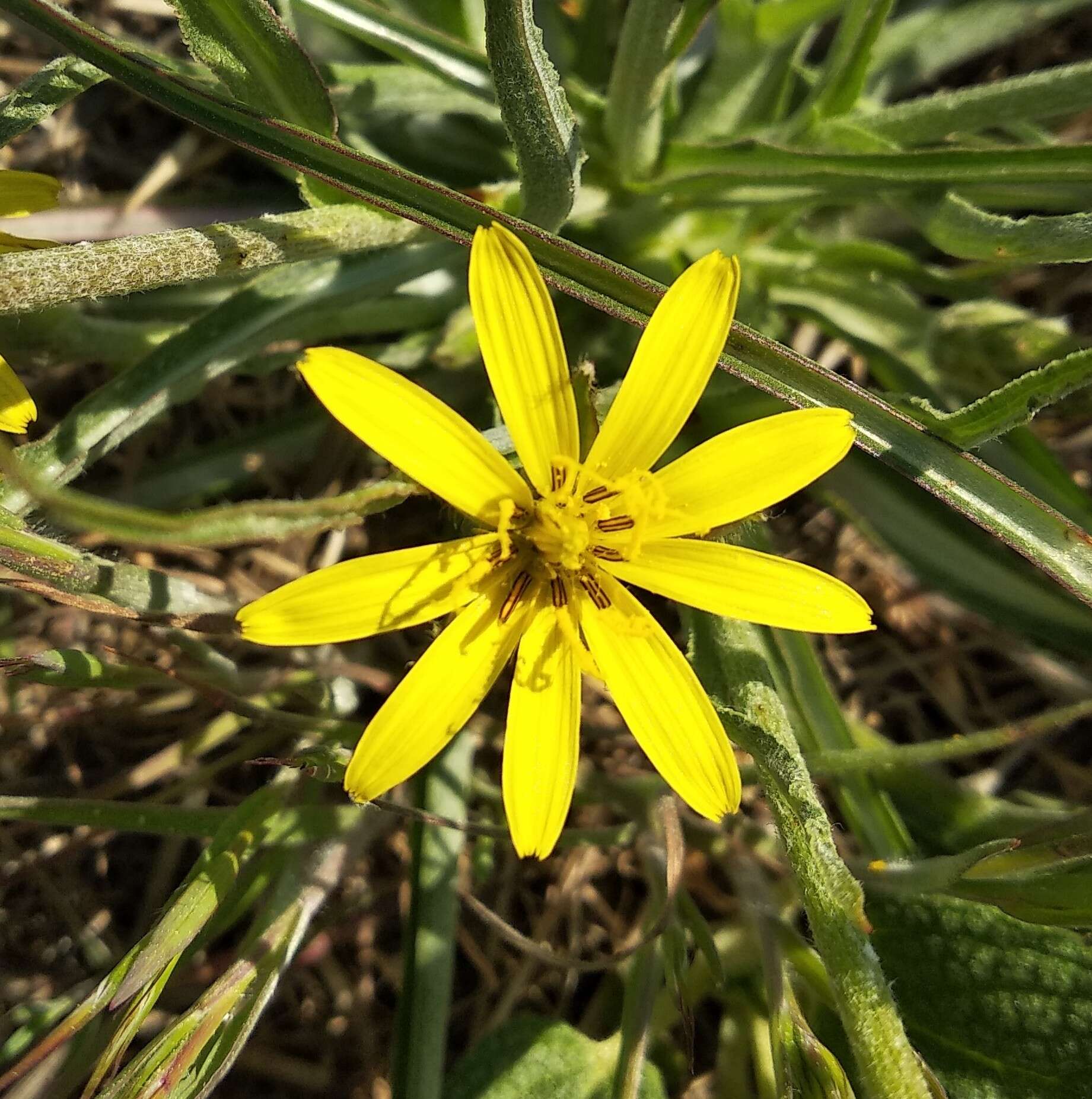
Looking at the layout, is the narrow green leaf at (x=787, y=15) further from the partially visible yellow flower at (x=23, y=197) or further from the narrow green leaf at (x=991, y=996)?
the narrow green leaf at (x=991, y=996)

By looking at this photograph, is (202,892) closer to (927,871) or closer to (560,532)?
(560,532)

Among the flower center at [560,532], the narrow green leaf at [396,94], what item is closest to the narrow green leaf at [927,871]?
the flower center at [560,532]

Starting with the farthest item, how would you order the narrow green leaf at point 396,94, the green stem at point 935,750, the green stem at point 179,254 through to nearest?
the narrow green leaf at point 396,94
the green stem at point 935,750
the green stem at point 179,254

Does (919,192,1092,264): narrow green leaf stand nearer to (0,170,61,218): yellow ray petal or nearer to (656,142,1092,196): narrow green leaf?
(656,142,1092,196): narrow green leaf

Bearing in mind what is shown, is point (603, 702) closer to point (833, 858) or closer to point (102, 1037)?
point (833, 858)

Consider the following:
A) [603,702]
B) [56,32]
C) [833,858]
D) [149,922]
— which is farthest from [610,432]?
[149,922]
